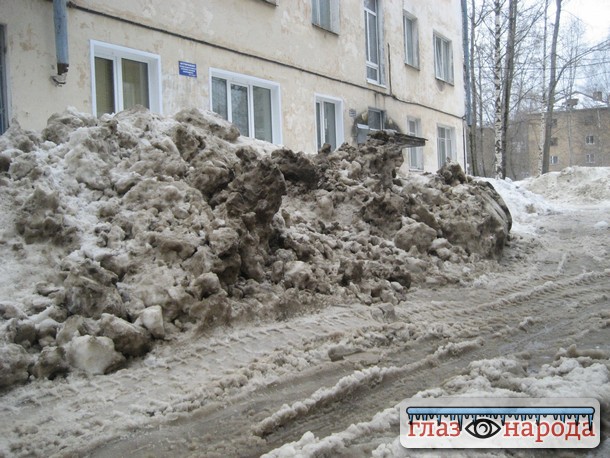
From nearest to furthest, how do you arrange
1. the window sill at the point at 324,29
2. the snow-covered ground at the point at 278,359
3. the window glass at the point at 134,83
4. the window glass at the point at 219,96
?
the snow-covered ground at the point at 278,359 → the window glass at the point at 134,83 → the window glass at the point at 219,96 → the window sill at the point at 324,29

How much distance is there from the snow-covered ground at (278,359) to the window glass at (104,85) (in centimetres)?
274

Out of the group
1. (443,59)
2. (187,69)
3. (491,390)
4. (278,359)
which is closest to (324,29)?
(187,69)

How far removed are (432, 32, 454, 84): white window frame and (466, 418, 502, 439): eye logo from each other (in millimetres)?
Result: 15509

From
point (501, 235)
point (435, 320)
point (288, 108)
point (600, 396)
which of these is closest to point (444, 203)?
point (501, 235)

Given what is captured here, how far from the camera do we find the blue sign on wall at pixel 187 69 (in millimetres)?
8623

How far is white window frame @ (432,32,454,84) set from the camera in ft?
56.2

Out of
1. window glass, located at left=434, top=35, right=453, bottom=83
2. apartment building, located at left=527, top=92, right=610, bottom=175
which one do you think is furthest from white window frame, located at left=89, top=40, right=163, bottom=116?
apartment building, located at left=527, top=92, right=610, bottom=175

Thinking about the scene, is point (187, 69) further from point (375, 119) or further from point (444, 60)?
point (444, 60)

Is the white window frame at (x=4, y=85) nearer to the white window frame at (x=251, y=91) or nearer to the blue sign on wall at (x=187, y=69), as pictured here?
the blue sign on wall at (x=187, y=69)

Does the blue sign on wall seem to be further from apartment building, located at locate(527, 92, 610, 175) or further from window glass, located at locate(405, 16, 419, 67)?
apartment building, located at locate(527, 92, 610, 175)

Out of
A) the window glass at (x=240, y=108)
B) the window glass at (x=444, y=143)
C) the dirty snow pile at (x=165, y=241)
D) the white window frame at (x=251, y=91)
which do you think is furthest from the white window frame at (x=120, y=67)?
the window glass at (x=444, y=143)

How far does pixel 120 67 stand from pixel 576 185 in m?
12.5

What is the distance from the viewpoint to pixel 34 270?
157 inches

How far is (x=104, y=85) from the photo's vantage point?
7820 millimetres
